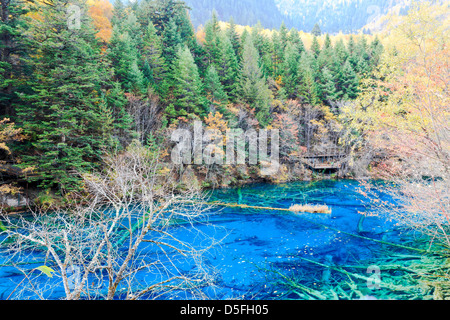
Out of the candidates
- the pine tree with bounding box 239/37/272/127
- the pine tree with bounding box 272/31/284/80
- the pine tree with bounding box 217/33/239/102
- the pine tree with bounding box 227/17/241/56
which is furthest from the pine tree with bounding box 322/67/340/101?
the pine tree with bounding box 227/17/241/56

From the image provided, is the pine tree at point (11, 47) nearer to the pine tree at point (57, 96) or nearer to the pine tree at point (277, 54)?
the pine tree at point (57, 96)

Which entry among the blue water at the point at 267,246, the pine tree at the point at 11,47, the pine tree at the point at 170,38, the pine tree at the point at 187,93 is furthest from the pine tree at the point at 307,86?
the pine tree at the point at 11,47

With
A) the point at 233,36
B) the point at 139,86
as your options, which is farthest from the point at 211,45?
the point at 139,86

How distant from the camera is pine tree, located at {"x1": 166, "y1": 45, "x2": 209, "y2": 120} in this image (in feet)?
62.1

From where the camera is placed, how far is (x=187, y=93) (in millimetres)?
19109

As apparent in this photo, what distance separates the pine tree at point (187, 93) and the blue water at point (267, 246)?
9373 mm

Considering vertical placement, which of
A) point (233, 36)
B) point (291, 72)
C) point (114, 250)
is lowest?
point (114, 250)

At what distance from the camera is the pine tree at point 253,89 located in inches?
910

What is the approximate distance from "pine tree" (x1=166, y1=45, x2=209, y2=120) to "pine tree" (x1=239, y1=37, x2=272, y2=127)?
17.3 ft

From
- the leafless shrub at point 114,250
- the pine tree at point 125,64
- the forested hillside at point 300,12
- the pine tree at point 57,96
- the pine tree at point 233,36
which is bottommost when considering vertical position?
the leafless shrub at point 114,250

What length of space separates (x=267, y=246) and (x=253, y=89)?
1798 centimetres

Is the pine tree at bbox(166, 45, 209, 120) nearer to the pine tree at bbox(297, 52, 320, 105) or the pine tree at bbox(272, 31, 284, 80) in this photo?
the pine tree at bbox(297, 52, 320, 105)

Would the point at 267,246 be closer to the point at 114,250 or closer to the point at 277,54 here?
the point at 114,250

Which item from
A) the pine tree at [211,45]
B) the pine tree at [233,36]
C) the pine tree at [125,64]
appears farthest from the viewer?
the pine tree at [233,36]
